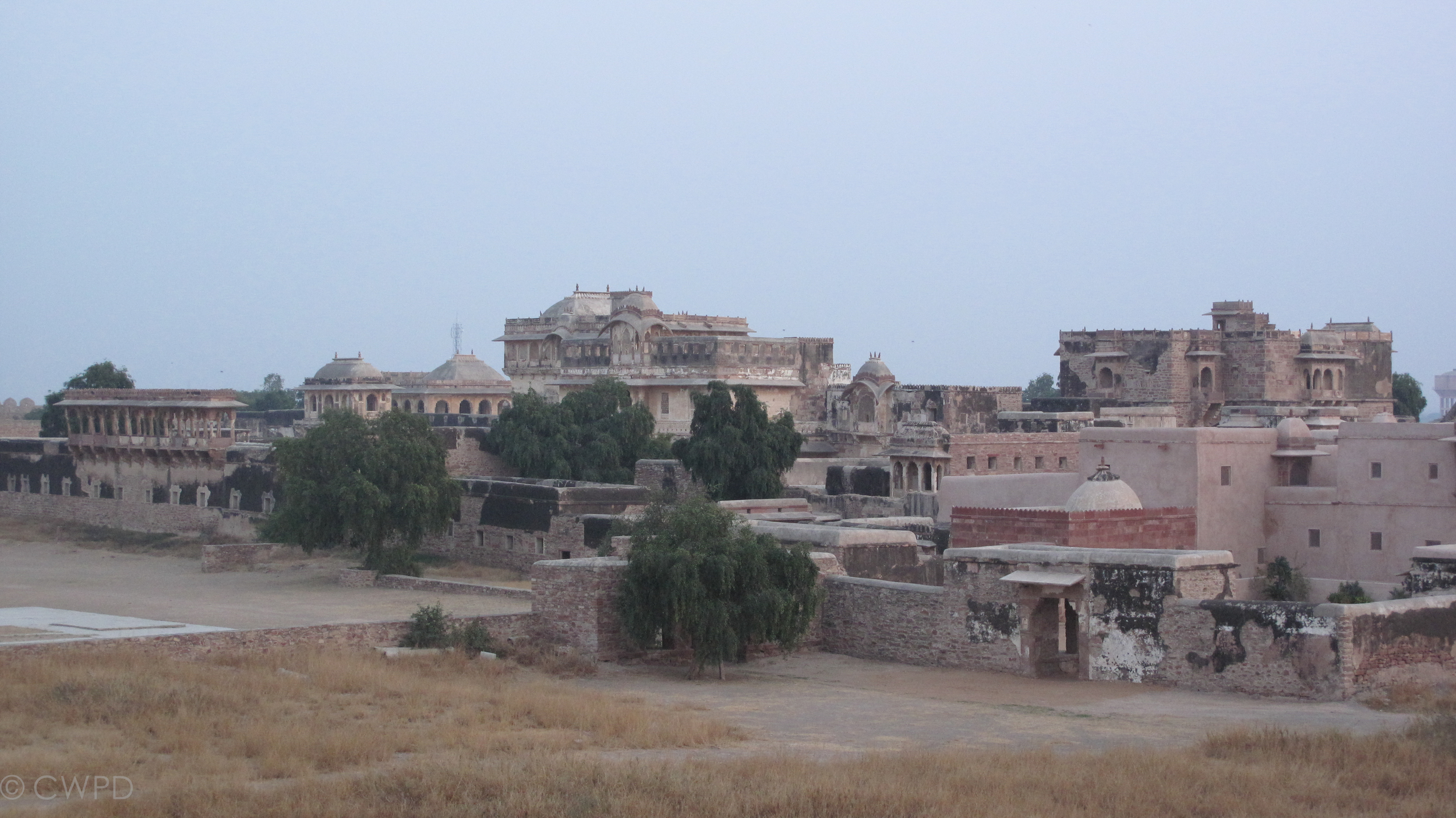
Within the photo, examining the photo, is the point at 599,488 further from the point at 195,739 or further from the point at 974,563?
the point at 195,739

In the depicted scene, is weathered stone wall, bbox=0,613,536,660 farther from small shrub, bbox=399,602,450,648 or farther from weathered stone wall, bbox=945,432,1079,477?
weathered stone wall, bbox=945,432,1079,477

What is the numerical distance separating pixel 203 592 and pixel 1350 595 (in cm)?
2160

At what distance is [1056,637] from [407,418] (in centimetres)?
1942

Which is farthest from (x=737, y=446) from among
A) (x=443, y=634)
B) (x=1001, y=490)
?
(x=443, y=634)

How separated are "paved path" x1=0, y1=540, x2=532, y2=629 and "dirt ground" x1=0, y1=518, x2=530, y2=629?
3 centimetres

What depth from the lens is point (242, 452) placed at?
45844 mm

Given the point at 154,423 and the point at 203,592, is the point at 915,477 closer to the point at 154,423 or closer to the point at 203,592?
the point at 203,592

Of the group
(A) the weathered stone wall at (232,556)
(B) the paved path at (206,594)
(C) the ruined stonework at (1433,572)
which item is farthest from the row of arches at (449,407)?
(C) the ruined stonework at (1433,572)

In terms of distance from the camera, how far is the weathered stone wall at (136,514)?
45.4 metres

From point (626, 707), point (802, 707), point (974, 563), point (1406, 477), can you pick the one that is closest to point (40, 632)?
point (626, 707)

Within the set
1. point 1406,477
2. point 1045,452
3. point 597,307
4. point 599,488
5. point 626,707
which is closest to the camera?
point 626,707

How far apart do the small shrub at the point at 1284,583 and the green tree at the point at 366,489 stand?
55.0 feet

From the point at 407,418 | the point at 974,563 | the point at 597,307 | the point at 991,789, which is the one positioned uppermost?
the point at 597,307

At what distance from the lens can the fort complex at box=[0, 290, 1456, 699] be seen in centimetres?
1941
